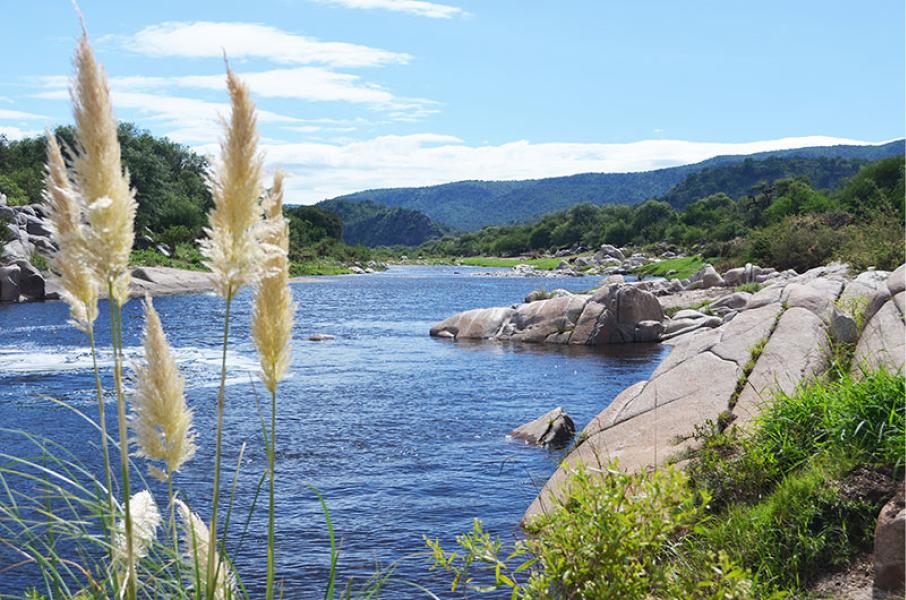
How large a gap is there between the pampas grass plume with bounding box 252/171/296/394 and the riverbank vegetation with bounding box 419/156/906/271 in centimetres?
1362

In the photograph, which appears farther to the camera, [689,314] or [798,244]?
[798,244]

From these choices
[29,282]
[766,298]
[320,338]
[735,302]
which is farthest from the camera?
[29,282]

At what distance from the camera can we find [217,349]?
28.4 meters

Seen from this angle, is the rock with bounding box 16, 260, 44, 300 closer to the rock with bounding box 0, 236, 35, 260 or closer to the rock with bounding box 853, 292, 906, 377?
the rock with bounding box 0, 236, 35, 260

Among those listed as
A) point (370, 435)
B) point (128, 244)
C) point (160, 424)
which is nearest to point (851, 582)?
point (160, 424)

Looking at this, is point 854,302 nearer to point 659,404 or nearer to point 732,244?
point 659,404

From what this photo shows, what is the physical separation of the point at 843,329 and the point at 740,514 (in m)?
4.47

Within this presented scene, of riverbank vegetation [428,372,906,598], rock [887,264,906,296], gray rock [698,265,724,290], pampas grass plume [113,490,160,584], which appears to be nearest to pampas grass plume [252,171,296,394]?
pampas grass plume [113,490,160,584]

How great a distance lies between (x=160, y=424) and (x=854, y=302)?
33.2 feet

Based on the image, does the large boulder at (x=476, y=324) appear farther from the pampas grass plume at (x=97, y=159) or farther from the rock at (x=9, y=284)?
the pampas grass plume at (x=97, y=159)

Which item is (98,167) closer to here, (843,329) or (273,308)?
(273,308)

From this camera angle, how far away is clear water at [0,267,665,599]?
10992mm

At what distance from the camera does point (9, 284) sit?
1720 inches

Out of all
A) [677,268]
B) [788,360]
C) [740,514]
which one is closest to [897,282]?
[788,360]
